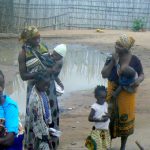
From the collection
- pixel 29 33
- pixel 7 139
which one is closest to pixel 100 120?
pixel 29 33

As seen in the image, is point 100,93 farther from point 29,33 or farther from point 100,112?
point 29,33

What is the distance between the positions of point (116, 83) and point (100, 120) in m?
0.59

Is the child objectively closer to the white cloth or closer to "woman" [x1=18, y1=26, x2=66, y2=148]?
the white cloth

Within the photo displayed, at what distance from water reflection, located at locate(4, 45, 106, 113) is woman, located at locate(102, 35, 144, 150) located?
3.12 metres

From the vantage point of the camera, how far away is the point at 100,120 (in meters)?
5.60

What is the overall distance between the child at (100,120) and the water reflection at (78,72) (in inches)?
131

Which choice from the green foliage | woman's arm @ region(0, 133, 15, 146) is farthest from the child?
the green foliage

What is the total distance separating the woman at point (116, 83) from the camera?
577cm

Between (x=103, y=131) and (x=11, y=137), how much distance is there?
217cm

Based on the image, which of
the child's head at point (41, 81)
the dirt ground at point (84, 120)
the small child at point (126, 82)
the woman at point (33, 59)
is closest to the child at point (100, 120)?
the small child at point (126, 82)

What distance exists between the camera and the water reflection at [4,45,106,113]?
1065 cm

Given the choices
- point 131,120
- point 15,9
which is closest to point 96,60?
point 15,9

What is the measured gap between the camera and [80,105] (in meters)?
9.45

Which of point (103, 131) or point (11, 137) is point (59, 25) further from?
point (11, 137)
